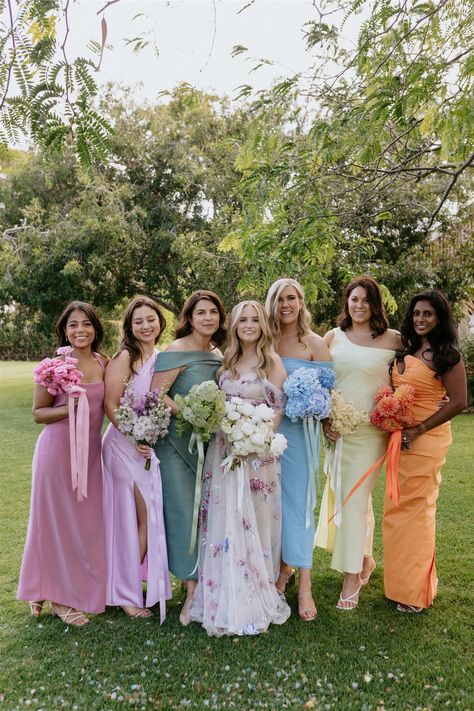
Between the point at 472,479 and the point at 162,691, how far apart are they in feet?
23.0

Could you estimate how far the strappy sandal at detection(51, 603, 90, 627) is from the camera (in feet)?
14.9

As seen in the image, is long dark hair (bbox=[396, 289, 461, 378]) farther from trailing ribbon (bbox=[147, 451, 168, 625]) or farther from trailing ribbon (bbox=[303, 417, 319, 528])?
trailing ribbon (bbox=[147, 451, 168, 625])

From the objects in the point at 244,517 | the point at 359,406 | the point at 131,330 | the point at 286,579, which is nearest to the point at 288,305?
the point at 359,406

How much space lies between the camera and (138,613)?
466cm

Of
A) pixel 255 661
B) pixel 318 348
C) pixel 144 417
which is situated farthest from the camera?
pixel 318 348

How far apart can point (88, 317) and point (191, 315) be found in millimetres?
823

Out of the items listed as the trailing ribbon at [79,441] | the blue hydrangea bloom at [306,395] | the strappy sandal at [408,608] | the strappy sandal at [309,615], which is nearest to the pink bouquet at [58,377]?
the trailing ribbon at [79,441]

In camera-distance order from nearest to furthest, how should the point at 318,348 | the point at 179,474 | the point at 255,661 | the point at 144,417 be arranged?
the point at 255,661 < the point at 144,417 < the point at 179,474 < the point at 318,348

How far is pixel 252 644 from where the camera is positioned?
4.18 m

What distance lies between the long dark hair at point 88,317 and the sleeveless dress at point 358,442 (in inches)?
78.0

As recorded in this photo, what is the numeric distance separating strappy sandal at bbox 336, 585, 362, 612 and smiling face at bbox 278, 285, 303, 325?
229 cm

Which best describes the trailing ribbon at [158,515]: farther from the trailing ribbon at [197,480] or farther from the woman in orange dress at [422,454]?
the woman in orange dress at [422,454]

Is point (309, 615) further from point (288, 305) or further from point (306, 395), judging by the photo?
point (288, 305)

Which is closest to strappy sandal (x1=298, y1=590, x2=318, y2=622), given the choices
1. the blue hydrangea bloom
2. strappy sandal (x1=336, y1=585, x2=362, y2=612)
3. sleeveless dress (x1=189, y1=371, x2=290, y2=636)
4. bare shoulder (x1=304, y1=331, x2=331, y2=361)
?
sleeveless dress (x1=189, y1=371, x2=290, y2=636)
